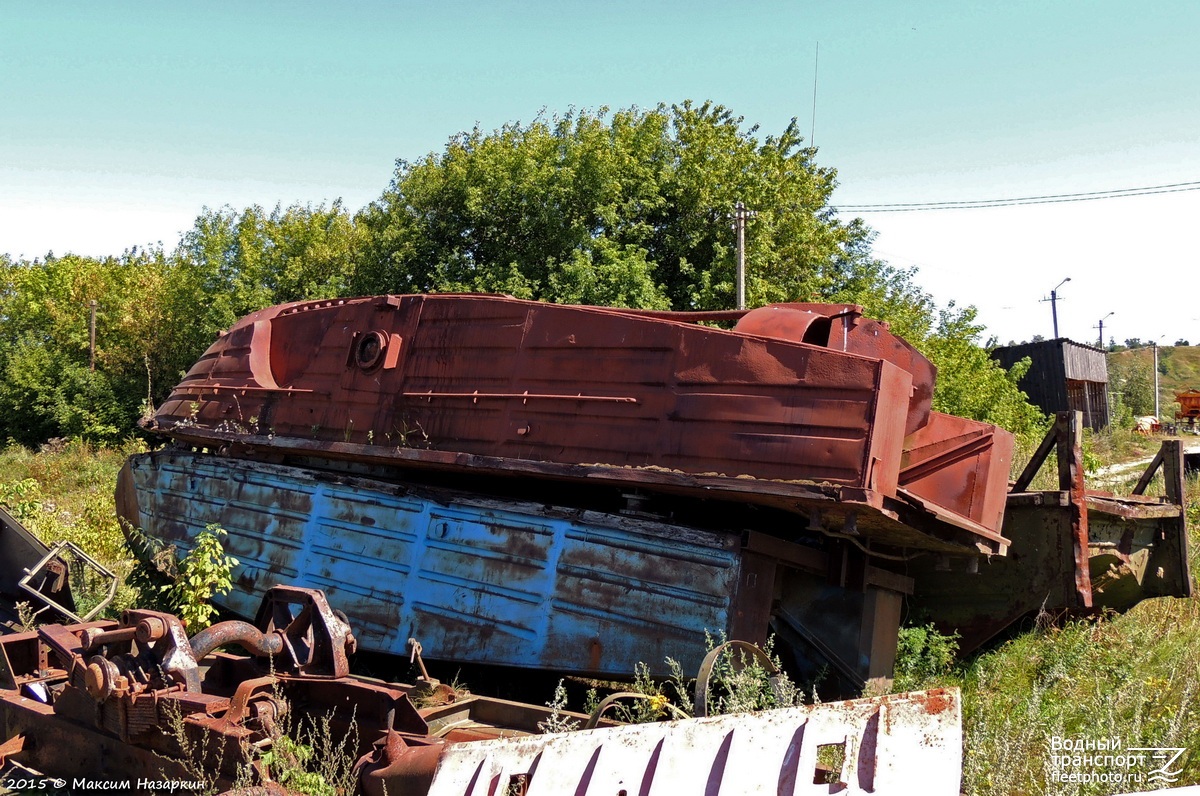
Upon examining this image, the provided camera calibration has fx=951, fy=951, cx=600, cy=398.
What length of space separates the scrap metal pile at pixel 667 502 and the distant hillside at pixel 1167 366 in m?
58.4

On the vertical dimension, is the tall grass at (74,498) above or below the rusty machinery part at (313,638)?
below

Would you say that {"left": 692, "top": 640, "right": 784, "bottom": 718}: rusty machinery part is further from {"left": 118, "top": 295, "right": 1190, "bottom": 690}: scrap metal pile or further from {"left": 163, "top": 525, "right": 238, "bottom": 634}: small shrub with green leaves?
{"left": 163, "top": 525, "right": 238, "bottom": 634}: small shrub with green leaves

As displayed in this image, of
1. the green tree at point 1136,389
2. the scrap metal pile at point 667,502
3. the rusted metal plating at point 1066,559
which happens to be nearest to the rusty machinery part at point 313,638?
the scrap metal pile at point 667,502

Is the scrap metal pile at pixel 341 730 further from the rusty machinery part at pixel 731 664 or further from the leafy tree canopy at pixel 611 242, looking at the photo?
the leafy tree canopy at pixel 611 242

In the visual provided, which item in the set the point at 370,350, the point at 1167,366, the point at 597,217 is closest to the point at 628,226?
the point at 597,217

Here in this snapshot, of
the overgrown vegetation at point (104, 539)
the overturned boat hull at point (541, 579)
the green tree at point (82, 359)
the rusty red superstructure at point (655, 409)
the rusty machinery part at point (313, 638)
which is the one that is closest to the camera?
the rusty machinery part at point (313, 638)

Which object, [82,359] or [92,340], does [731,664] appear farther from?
[82,359]

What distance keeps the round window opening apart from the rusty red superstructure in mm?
21

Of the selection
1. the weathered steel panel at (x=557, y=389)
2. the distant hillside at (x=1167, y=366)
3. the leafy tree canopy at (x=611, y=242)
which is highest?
the distant hillside at (x=1167, y=366)

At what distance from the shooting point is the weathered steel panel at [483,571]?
7.38 meters

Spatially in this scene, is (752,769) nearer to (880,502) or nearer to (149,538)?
(880,502)

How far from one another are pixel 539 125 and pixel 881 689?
1833 cm

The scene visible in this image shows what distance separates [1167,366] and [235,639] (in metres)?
88.4

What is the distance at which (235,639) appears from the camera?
547 centimetres
